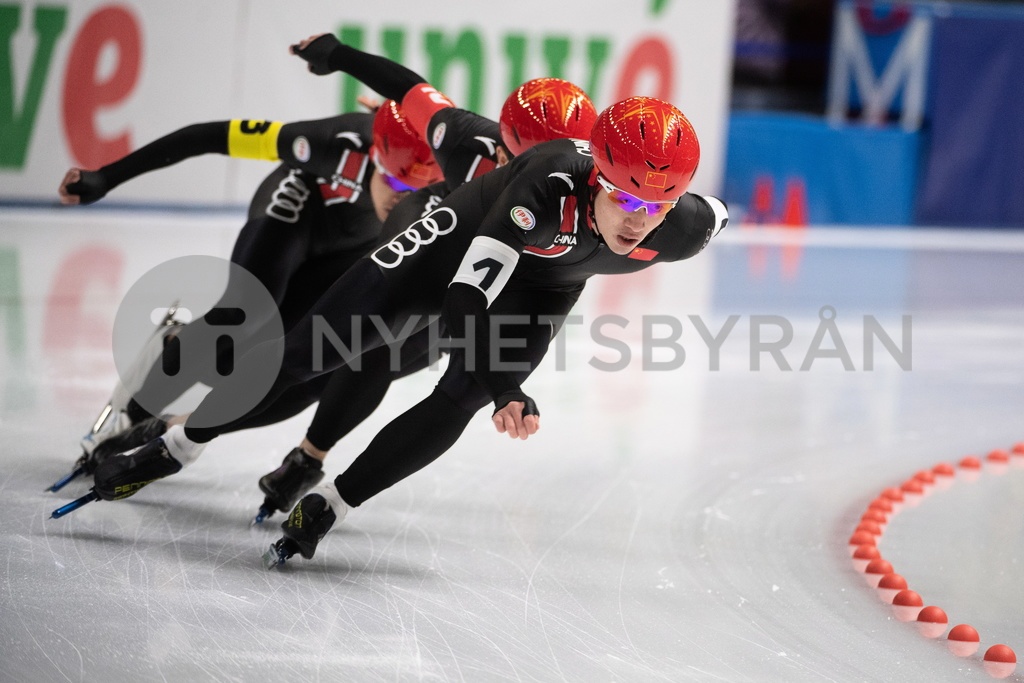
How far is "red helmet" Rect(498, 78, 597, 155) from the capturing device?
11.1 ft

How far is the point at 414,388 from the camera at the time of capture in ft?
17.4

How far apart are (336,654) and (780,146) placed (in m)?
10.8

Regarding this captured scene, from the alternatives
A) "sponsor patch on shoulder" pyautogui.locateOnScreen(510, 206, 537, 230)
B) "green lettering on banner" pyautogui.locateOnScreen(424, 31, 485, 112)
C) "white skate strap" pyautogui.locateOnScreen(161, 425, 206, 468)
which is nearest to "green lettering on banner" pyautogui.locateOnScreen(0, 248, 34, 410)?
"white skate strap" pyautogui.locateOnScreen(161, 425, 206, 468)

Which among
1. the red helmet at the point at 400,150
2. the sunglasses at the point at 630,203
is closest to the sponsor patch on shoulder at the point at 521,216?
the sunglasses at the point at 630,203

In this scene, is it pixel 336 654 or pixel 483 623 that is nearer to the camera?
pixel 336 654

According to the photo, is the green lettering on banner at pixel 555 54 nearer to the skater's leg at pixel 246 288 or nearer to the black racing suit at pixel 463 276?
the skater's leg at pixel 246 288

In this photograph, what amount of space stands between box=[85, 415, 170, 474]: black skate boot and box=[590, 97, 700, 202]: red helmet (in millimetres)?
1761

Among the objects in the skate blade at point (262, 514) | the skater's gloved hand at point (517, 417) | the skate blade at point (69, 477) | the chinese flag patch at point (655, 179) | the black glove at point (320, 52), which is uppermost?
the black glove at point (320, 52)

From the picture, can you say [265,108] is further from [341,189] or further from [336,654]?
[336,654]

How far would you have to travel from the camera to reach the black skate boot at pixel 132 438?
12.2 ft

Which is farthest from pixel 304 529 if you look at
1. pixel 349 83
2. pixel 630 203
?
pixel 349 83

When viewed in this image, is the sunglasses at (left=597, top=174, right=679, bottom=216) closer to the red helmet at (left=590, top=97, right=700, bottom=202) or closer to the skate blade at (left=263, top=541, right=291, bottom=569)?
the red helmet at (left=590, top=97, right=700, bottom=202)

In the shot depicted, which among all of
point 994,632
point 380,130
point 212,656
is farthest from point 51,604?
point 994,632

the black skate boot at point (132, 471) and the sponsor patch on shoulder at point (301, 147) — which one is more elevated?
the sponsor patch on shoulder at point (301, 147)
